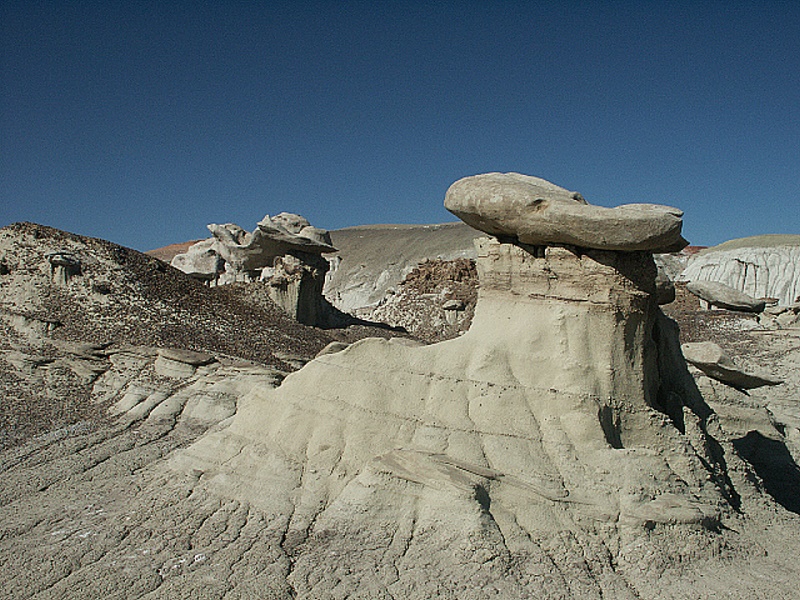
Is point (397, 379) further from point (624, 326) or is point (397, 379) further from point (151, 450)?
point (151, 450)

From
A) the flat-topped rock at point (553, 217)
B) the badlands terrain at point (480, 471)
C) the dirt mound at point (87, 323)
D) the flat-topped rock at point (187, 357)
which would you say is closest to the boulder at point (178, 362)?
the flat-topped rock at point (187, 357)

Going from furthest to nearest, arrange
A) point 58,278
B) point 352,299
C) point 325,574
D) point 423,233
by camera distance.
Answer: point 423,233 → point 352,299 → point 58,278 → point 325,574

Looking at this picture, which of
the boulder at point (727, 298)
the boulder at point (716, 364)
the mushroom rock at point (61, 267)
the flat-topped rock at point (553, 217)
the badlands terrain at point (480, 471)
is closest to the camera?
the badlands terrain at point (480, 471)

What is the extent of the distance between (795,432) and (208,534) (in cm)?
824

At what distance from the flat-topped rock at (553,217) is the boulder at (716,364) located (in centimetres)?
310

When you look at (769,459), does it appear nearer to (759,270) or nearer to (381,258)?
(759,270)

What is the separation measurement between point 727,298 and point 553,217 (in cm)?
2142

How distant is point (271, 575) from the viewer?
4.41 metres

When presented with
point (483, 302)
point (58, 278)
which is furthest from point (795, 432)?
point (58, 278)

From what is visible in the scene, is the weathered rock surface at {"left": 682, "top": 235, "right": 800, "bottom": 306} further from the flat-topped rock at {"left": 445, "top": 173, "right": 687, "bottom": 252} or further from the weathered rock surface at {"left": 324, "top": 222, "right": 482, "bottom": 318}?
the flat-topped rock at {"left": 445, "top": 173, "right": 687, "bottom": 252}

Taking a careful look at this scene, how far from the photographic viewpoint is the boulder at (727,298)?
23.9 meters

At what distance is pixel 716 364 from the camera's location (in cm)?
849

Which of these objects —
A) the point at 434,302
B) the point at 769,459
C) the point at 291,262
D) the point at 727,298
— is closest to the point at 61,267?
the point at 291,262

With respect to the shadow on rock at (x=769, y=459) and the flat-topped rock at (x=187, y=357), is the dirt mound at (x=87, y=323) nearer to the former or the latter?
the flat-topped rock at (x=187, y=357)
